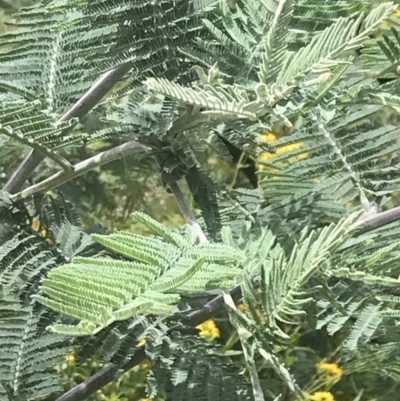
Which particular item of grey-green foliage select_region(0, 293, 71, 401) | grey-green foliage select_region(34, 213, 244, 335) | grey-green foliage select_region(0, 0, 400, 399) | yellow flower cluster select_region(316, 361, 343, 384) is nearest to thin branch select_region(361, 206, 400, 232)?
grey-green foliage select_region(0, 0, 400, 399)

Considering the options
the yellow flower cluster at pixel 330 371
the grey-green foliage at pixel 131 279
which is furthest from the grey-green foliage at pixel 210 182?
the yellow flower cluster at pixel 330 371

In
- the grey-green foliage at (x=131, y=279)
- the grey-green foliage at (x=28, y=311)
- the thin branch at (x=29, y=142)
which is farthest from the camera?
the grey-green foliage at (x=28, y=311)

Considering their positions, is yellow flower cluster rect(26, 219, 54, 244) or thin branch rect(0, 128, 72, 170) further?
yellow flower cluster rect(26, 219, 54, 244)

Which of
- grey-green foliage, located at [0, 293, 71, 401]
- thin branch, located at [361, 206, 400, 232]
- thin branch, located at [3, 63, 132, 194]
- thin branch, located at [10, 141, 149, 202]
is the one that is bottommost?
thin branch, located at [361, 206, 400, 232]

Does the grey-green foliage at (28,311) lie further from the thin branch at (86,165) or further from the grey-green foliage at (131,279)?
the grey-green foliage at (131,279)

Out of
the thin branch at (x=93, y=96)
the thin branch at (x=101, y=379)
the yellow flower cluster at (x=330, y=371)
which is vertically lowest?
the yellow flower cluster at (x=330, y=371)

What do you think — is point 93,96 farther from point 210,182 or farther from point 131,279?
point 131,279

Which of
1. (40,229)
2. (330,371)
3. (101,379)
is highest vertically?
(40,229)

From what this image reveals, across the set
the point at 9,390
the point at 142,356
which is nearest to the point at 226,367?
the point at 142,356

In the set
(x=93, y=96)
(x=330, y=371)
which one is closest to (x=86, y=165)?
(x=93, y=96)

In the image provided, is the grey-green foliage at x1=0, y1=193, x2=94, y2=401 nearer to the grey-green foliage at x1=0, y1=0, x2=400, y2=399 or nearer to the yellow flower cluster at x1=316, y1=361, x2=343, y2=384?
the grey-green foliage at x1=0, y1=0, x2=400, y2=399
